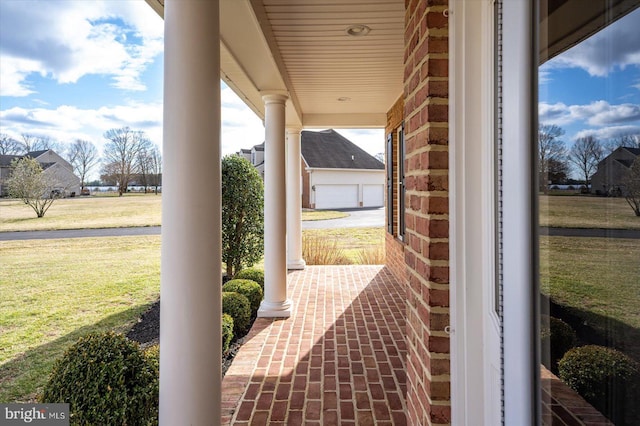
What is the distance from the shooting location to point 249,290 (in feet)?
18.1

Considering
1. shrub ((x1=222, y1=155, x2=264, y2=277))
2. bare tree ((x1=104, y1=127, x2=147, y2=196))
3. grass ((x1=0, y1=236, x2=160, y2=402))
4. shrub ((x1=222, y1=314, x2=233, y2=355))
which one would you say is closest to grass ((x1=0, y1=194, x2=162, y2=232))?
bare tree ((x1=104, y1=127, x2=147, y2=196))

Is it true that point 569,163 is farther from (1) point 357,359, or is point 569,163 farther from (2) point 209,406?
(1) point 357,359

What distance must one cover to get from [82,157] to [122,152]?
4.26 ft

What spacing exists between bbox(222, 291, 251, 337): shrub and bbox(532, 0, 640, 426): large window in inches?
156

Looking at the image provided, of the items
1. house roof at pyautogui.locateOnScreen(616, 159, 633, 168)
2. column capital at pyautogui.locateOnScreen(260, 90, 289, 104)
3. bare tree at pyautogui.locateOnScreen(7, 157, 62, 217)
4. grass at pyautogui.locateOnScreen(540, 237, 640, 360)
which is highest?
column capital at pyautogui.locateOnScreen(260, 90, 289, 104)

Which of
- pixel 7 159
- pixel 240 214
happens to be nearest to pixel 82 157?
pixel 7 159

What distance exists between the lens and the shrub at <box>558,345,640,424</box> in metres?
0.88

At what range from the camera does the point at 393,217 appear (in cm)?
753

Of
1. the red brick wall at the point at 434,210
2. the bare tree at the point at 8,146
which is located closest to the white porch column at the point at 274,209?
the red brick wall at the point at 434,210

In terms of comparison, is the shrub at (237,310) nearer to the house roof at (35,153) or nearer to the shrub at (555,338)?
the shrub at (555,338)

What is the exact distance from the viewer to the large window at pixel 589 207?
34.4 inches

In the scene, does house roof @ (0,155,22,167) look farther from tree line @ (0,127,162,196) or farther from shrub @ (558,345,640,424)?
shrub @ (558,345,640,424)

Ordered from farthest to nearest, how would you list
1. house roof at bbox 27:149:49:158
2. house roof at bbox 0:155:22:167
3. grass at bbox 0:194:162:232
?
grass at bbox 0:194:162:232 < house roof at bbox 27:149:49:158 < house roof at bbox 0:155:22:167

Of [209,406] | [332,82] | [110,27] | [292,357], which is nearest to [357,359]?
[292,357]
